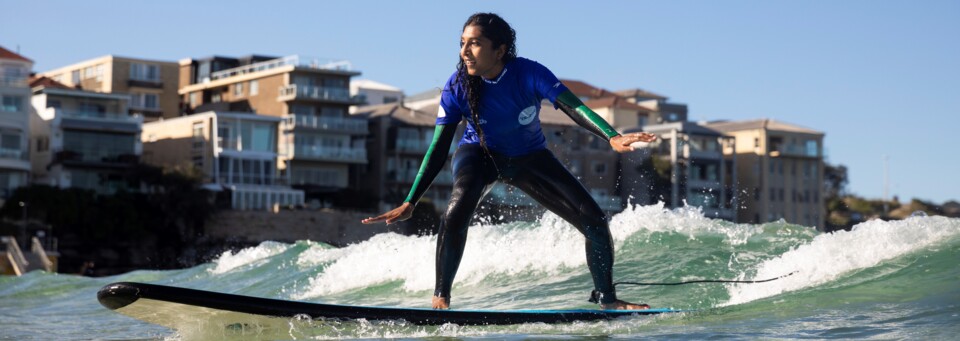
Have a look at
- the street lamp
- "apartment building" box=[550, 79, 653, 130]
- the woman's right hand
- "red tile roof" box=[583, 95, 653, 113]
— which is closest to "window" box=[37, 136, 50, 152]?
the street lamp

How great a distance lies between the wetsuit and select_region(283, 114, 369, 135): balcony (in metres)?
59.4

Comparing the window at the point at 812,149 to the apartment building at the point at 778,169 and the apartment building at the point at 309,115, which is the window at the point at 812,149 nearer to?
the apartment building at the point at 778,169

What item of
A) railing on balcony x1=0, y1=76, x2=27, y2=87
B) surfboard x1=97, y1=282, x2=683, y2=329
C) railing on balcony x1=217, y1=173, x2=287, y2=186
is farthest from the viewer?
railing on balcony x1=217, y1=173, x2=287, y2=186

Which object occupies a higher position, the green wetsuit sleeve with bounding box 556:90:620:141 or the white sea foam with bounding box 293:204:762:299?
the green wetsuit sleeve with bounding box 556:90:620:141

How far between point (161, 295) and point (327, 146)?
60.5 metres

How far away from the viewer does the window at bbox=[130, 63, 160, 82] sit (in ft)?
237

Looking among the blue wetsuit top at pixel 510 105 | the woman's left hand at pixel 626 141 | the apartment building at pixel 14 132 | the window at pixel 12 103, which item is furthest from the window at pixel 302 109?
the woman's left hand at pixel 626 141

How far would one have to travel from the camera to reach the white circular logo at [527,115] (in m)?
7.70

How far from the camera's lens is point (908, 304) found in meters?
7.77

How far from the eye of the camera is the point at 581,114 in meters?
7.68

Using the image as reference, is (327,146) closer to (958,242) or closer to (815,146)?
(815,146)

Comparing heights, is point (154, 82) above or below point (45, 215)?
above

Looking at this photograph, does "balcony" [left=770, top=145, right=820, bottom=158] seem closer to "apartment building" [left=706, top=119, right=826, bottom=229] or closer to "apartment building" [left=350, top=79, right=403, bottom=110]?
"apartment building" [left=706, top=119, right=826, bottom=229]

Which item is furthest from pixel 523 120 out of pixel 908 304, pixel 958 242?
pixel 958 242
